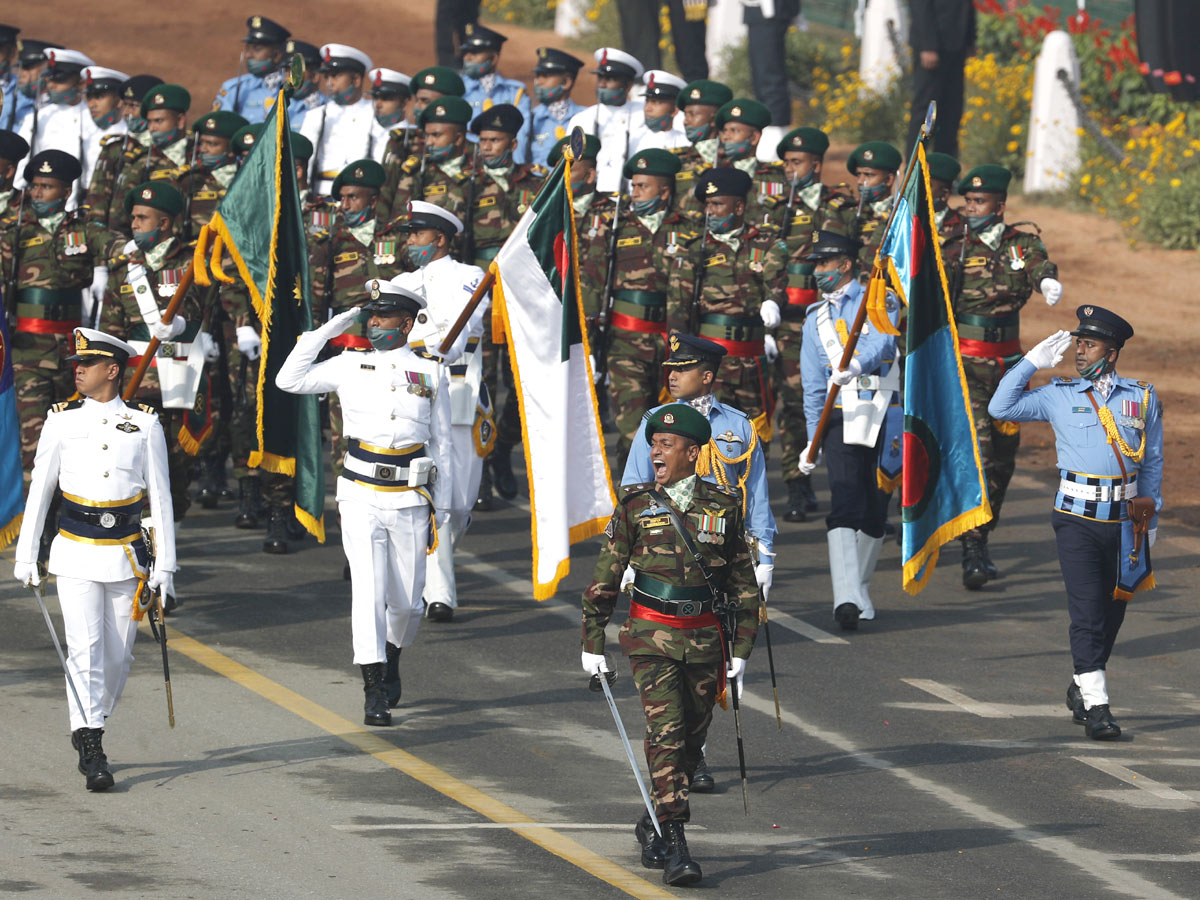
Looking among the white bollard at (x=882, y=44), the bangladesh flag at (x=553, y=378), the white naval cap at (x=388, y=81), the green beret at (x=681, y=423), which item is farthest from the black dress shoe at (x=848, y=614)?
the white bollard at (x=882, y=44)

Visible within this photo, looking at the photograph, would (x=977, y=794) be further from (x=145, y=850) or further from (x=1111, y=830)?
(x=145, y=850)

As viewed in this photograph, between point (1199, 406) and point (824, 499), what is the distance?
17.5 feet

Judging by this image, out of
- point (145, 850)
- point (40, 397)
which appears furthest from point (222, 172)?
point (145, 850)

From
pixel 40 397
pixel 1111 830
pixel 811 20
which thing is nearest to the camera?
pixel 1111 830

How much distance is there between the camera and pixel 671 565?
8.70m

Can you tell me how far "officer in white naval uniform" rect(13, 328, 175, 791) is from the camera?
9773 millimetres

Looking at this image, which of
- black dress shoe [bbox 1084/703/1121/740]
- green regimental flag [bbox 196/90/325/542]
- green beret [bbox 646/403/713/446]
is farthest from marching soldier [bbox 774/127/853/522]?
green beret [bbox 646/403/713/446]

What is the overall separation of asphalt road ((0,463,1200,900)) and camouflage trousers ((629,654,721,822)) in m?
0.36


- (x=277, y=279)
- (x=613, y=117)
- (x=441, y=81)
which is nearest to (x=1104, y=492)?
(x=277, y=279)

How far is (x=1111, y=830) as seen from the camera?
30.9 ft

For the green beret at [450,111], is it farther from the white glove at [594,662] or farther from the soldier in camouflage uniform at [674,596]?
the white glove at [594,662]

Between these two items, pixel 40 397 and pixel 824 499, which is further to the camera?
pixel 824 499

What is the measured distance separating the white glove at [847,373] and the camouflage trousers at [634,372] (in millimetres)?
2080

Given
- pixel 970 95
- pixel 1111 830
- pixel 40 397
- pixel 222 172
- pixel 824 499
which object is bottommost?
pixel 1111 830
